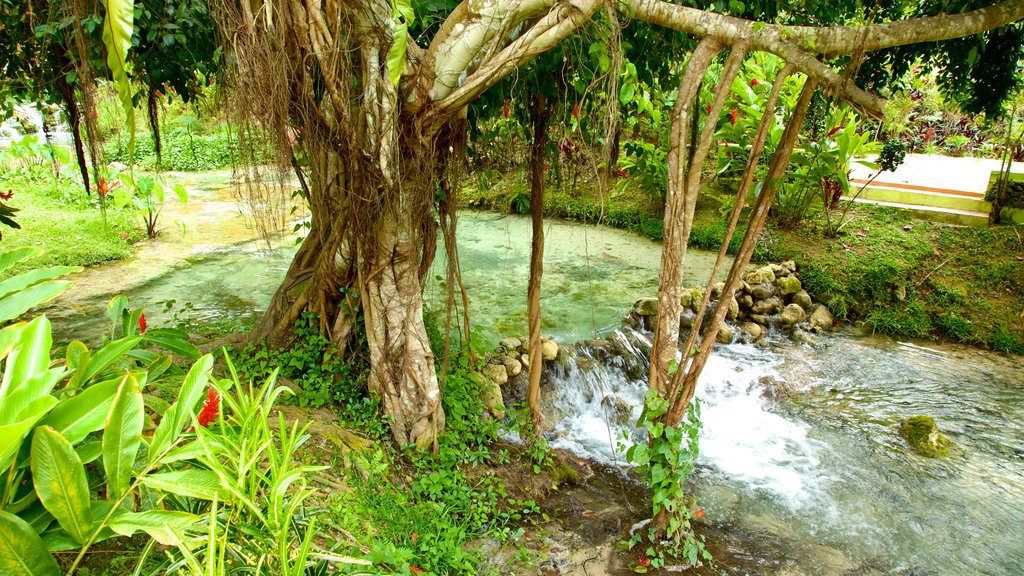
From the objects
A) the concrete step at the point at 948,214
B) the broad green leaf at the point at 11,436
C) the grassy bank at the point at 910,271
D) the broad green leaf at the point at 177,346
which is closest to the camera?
the broad green leaf at the point at 11,436

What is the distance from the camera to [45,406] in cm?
160

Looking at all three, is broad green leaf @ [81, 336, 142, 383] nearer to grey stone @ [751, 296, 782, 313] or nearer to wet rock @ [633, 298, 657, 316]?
wet rock @ [633, 298, 657, 316]

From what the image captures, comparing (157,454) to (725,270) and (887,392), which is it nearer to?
(887,392)

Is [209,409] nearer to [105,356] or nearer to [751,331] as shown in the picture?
[105,356]

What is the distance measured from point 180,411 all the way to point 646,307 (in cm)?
463

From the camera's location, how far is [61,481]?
63.7 inches

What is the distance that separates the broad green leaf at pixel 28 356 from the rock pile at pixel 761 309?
15.7 feet

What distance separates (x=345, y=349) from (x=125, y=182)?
6221 millimetres

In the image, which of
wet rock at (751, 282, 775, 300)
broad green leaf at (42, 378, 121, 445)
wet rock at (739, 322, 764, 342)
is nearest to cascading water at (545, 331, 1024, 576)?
wet rock at (739, 322, 764, 342)

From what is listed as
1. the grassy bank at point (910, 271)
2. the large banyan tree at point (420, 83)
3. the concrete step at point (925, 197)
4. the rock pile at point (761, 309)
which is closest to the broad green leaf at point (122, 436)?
the large banyan tree at point (420, 83)

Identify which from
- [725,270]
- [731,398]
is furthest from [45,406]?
[725,270]

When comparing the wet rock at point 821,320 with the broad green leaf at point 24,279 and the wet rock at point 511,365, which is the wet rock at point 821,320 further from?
the broad green leaf at point 24,279

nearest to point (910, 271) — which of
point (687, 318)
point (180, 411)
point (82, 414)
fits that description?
point (687, 318)

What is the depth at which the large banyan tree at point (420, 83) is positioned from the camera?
8.96 feet
